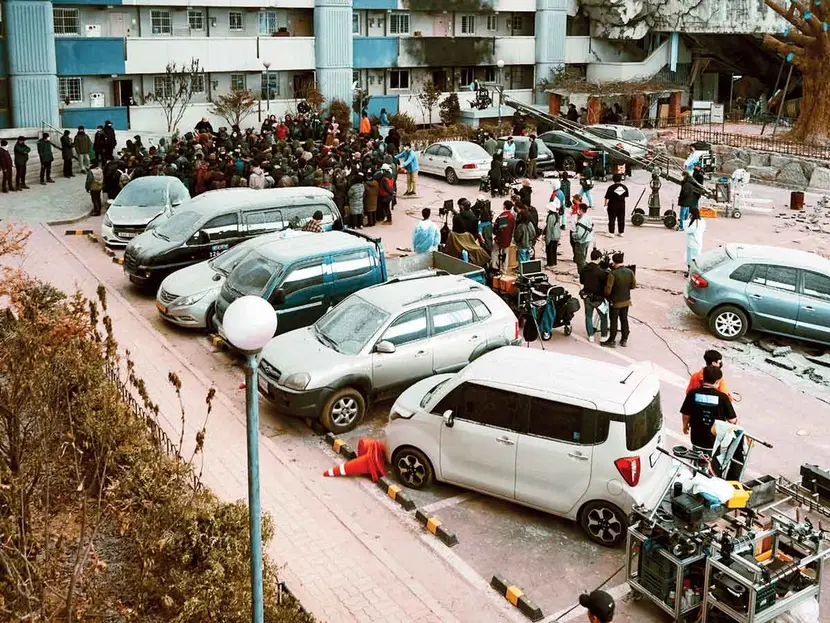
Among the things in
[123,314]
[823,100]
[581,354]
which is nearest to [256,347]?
[581,354]

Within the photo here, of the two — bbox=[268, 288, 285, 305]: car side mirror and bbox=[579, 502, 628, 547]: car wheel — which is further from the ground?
bbox=[268, 288, 285, 305]: car side mirror

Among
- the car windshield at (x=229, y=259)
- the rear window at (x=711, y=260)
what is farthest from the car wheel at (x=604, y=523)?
the car windshield at (x=229, y=259)

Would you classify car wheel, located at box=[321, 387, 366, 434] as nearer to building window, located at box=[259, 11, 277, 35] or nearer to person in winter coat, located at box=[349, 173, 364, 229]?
person in winter coat, located at box=[349, 173, 364, 229]

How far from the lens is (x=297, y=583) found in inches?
360

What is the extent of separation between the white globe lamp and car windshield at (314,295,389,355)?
6.56m

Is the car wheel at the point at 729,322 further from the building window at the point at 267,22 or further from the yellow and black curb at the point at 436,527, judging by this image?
the building window at the point at 267,22

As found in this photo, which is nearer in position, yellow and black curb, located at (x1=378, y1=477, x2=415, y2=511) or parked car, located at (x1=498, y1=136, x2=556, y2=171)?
yellow and black curb, located at (x1=378, y1=477, x2=415, y2=511)

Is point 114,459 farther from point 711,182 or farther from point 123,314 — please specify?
point 711,182

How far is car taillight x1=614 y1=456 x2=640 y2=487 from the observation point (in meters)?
9.54

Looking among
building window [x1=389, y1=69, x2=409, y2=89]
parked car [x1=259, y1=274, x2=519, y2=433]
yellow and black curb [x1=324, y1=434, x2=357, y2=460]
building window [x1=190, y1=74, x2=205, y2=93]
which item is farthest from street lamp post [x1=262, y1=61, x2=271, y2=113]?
yellow and black curb [x1=324, y1=434, x2=357, y2=460]

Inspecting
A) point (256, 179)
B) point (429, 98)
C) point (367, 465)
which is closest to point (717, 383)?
point (367, 465)

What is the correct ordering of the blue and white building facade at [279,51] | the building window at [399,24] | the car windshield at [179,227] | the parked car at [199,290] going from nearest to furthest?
the parked car at [199,290] < the car windshield at [179,227] < the blue and white building facade at [279,51] < the building window at [399,24]

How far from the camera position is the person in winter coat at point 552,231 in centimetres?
1994

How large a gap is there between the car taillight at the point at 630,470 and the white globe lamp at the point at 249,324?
187 inches
